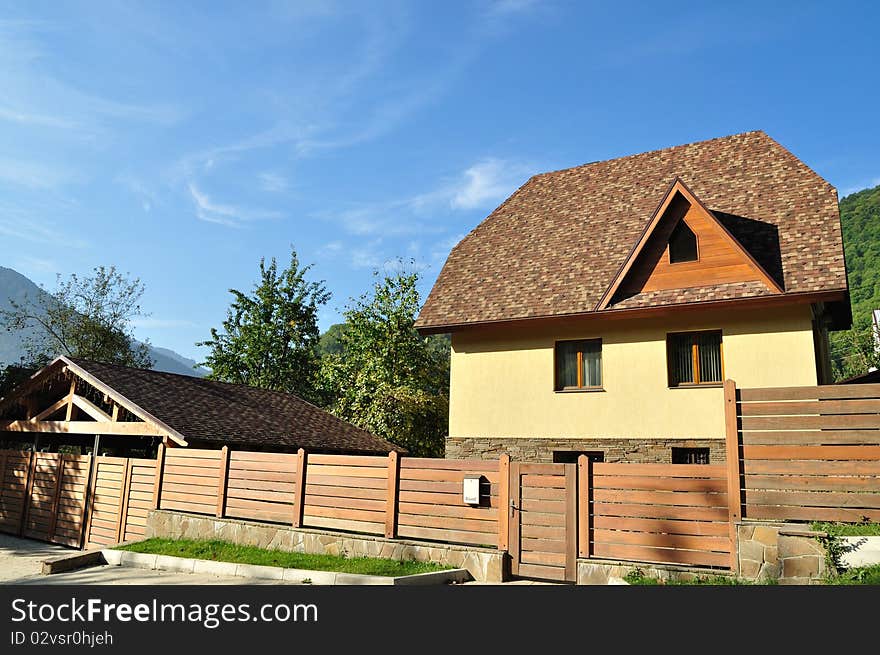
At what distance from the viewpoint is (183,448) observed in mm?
17625

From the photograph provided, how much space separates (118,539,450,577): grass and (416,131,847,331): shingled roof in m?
7.86

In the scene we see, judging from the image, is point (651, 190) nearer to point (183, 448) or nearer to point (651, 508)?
point (651, 508)

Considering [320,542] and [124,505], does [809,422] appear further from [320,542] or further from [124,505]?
[124,505]

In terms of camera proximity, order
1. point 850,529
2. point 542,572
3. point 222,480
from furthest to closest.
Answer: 1. point 222,480
2. point 542,572
3. point 850,529

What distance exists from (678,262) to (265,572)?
11.7m

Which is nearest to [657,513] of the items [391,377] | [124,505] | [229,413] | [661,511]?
[661,511]

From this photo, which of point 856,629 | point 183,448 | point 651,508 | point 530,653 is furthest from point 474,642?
point 183,448

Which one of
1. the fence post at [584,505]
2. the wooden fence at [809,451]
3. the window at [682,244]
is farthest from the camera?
the window at [682,244]

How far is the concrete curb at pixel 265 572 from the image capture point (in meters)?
10.6

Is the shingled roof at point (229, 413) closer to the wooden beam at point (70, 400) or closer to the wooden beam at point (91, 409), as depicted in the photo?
the wooden beam at point (70, 400)

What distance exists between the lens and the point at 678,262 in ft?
54.5

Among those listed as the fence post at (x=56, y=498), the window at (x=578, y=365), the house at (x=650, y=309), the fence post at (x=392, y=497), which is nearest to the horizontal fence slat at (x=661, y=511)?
the fence post at (x=392, y=497)

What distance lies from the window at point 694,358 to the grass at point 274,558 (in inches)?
312

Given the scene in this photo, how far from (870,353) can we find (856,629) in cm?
3737
